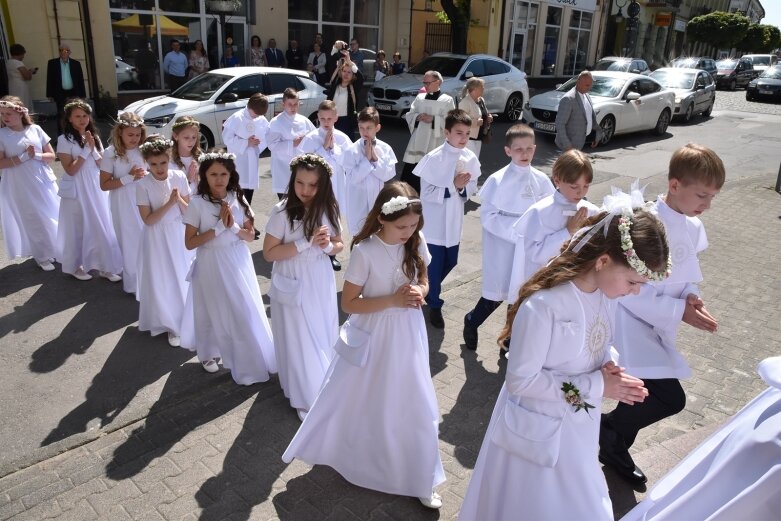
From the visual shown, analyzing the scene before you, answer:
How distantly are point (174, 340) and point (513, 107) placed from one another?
1591 centimetres

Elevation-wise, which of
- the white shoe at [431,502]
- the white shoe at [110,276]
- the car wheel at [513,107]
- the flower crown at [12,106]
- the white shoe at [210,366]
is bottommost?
the white shoe at [110,276]

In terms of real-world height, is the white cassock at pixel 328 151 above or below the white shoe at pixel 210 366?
above

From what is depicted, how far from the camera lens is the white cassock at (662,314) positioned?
346 cm

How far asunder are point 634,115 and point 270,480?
15909 millimetres

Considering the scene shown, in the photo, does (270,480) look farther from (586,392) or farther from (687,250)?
(687,250)

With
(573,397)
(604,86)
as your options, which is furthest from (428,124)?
(604,86)

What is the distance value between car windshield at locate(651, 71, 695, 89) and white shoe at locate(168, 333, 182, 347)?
2008 centimetres

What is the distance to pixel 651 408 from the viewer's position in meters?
3.67

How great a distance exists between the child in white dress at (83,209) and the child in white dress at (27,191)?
1.01 ft

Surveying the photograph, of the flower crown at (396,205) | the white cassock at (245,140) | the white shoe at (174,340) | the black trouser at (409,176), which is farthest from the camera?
the black trouser at (409,176)

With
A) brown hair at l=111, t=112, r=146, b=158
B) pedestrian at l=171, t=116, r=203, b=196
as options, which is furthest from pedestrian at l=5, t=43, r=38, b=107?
pedestrian at l=171, t=116, r=203, b=196

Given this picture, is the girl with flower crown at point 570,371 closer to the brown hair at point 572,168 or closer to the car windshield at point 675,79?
the brown hair at point 572,168

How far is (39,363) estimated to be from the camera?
509 centimetres

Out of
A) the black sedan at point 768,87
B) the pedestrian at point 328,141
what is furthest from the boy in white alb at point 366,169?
the black sedan at point 768,87
